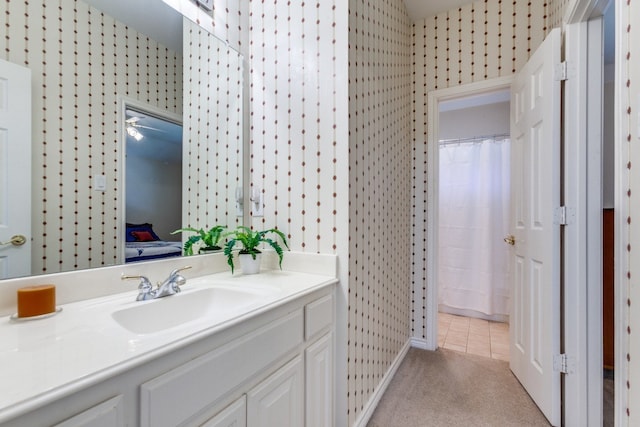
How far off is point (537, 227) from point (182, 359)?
75.2 inches

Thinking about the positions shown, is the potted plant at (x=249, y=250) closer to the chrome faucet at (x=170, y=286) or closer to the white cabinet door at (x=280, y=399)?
the chrome faucet at (x=170, y=286)

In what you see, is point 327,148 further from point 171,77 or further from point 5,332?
point 5,332

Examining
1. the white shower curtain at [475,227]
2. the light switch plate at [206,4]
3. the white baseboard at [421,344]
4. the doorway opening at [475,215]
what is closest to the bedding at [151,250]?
the light switch plate at [206,4]

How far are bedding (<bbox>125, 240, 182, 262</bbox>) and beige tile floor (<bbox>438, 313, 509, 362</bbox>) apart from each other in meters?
2.31

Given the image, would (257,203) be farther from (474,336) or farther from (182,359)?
(474,336)

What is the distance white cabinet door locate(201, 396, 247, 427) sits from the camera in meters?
0.78

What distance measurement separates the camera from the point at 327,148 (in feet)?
4.69

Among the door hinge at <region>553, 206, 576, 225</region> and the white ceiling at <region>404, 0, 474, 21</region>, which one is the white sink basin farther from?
the white ceiling at <region>404, 0, 474, 21</region>

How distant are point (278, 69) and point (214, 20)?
0.39 m

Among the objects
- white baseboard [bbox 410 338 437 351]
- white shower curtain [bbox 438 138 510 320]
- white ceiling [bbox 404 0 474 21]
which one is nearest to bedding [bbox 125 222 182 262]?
white baseboard [bbox 410 338 437 351]

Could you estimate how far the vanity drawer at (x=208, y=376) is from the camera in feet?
2.11

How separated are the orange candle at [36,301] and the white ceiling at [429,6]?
2.78 meters

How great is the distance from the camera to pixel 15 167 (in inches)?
34.7

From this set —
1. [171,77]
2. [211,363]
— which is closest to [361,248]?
[211,363]
